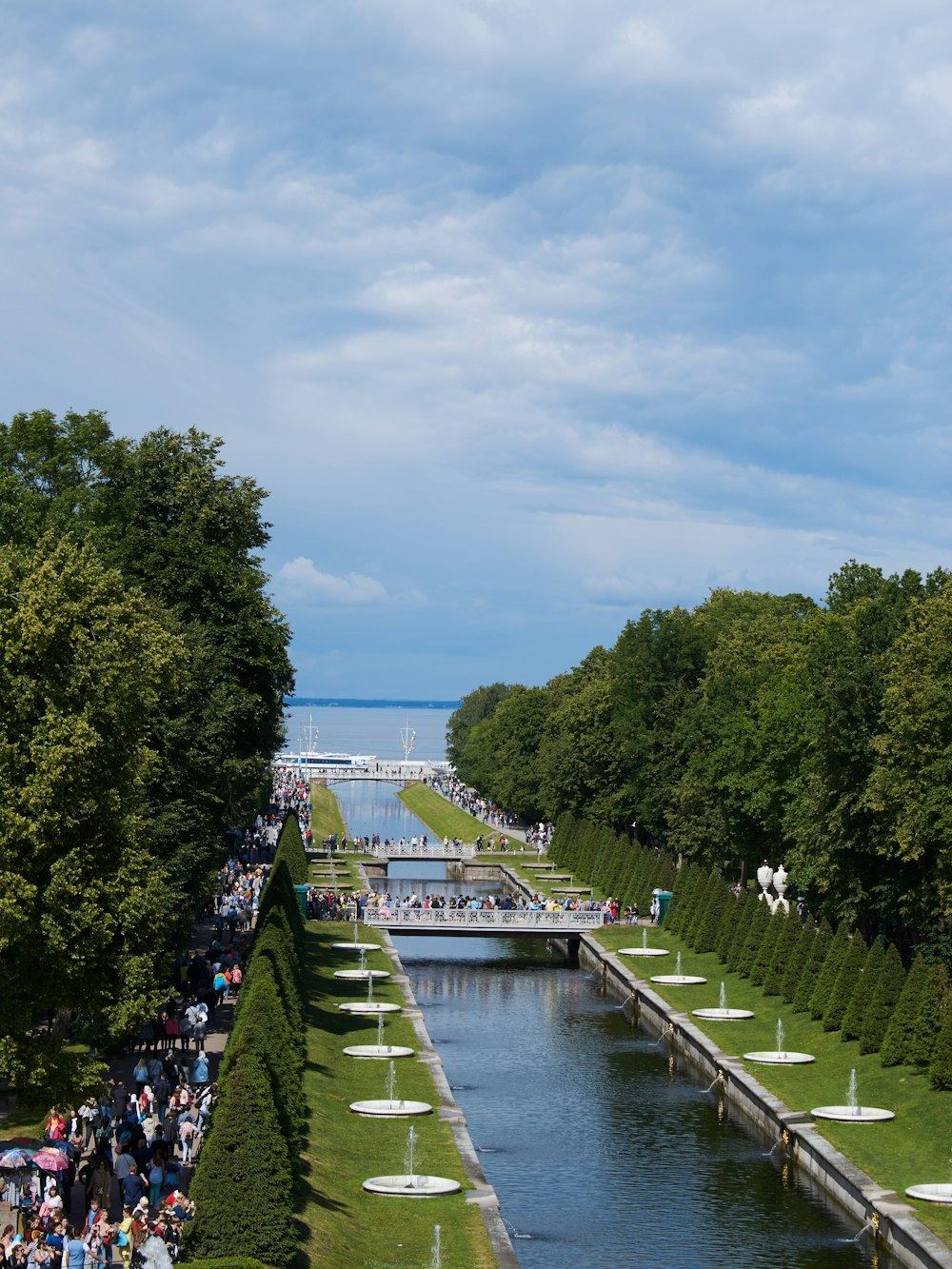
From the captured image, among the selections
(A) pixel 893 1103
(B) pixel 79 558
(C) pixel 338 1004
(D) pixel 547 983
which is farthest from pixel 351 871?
(B) pixel 79 558

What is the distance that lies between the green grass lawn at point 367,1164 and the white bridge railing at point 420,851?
5886 cm

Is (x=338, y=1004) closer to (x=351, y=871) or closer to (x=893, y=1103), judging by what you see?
(x=893, y=1103)

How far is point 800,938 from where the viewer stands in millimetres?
56156

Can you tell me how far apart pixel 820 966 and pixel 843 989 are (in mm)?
4036

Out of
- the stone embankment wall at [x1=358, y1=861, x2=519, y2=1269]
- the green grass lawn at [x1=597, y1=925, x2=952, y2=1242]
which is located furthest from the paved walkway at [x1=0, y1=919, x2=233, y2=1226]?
the green grass lawn at [x1=597, y1=925, x2=952, y2=1242]

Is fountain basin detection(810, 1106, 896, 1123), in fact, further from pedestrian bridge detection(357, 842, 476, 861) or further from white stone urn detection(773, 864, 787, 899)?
pedestrian bridge detection(357, 842, 476, 861)

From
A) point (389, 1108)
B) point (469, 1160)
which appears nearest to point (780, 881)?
point (389, 1108)

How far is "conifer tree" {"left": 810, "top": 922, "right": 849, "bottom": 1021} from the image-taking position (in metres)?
51.4

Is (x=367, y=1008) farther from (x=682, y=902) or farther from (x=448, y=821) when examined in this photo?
(x=448, y=821)

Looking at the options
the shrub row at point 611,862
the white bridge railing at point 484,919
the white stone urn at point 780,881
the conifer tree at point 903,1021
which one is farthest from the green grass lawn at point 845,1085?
the shrub row at point 611,862

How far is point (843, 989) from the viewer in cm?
4950

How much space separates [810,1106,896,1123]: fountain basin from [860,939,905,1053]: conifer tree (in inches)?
221

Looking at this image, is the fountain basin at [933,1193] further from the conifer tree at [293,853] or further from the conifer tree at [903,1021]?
the conifer tree at [293,853]

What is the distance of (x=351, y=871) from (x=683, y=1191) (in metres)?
68.9
